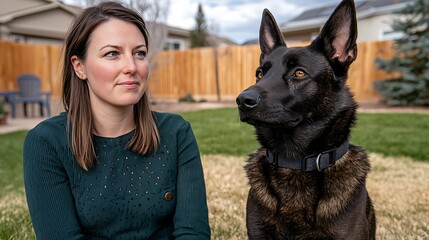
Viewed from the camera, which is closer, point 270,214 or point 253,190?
point 270,214

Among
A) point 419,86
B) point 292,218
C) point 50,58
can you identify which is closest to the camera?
point 292,218

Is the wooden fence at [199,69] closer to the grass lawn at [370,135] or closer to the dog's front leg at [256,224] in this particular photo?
the grass lawn at [370,135]

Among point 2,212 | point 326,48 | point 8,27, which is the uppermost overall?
point 8,27

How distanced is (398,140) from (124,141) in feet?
17.4

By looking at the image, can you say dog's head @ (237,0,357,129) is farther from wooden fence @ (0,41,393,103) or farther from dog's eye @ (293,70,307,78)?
wooden fence @ (0,41,393,103)

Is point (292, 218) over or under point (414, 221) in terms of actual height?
over

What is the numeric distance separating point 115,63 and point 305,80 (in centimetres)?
93

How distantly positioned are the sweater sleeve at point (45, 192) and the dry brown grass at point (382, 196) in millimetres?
1130

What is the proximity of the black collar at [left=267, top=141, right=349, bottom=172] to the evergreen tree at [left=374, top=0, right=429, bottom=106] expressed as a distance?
9.93m

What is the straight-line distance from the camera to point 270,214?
1.89 meters

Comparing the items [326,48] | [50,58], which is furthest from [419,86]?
[50,58]

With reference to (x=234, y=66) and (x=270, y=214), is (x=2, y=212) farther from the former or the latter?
(x=234, y=66)

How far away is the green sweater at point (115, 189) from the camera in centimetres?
188

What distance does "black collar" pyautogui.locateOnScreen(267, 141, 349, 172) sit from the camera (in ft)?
6.18
